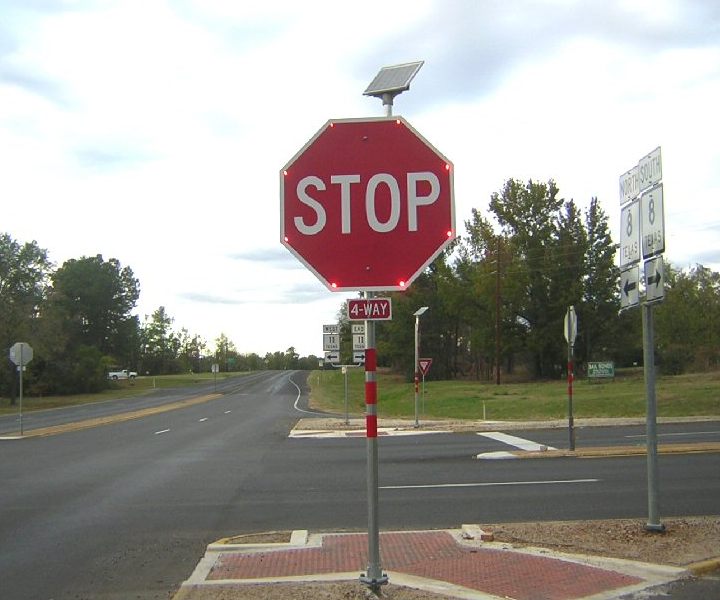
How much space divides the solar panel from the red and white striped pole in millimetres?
1387

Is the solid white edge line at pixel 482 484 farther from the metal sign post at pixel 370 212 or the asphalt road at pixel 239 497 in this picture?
the metal sign post at pixel 370 212

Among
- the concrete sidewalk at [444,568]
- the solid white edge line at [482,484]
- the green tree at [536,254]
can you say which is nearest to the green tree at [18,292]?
the green tree at [536,254]

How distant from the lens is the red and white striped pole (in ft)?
17.0

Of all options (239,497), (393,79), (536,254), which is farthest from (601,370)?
(393,79)

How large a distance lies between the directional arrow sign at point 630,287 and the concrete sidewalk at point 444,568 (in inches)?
99.3

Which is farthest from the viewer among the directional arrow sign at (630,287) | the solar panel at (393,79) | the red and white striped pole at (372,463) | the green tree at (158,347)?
the green tree at (158,347)

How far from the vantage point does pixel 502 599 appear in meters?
5.52

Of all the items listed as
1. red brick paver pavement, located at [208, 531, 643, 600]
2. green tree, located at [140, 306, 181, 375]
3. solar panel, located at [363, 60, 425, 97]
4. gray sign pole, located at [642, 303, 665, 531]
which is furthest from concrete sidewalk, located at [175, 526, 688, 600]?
green tree, located at [140, 306, 181, 375]

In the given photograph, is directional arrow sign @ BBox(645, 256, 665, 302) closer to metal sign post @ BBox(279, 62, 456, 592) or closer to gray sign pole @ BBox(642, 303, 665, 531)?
gray sign pole @ BBox(642, 303, 665, 531)

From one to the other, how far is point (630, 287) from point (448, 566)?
3.31 metres

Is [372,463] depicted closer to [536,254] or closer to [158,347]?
[536,254]

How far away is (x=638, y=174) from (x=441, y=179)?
11.6 ft

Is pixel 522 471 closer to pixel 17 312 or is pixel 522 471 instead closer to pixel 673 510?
pixel 673 510

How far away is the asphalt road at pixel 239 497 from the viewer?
292 inches
